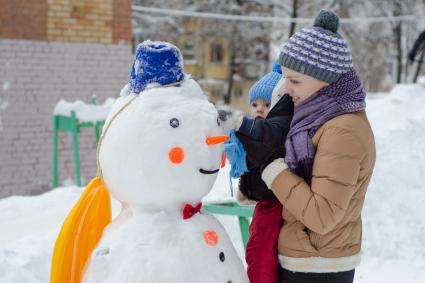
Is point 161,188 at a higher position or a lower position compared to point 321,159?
lower

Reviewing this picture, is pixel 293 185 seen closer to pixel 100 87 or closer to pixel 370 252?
pixel 370 252

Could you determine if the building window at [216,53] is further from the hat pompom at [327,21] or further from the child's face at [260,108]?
the hat pompom at [327,21]

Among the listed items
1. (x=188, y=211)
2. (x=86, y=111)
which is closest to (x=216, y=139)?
(x=188, y=211)

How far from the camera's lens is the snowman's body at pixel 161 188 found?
2102mm

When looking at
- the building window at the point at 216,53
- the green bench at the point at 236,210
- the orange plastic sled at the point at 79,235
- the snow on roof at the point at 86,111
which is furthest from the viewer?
the building window at the point at 216,53

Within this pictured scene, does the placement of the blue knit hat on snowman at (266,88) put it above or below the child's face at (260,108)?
above

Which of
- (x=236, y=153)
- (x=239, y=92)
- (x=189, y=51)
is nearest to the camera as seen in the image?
(x=236, y=153)

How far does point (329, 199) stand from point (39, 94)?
20.2 ft

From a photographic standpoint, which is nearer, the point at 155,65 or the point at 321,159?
the point at 321,159

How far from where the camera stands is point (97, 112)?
6789 millimetres

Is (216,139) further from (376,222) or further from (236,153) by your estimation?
(376,222)

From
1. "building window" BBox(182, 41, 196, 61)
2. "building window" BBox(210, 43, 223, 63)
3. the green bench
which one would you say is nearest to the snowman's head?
the green bench

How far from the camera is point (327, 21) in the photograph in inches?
81.7

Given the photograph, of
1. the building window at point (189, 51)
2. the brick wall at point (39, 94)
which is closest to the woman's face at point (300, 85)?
the brick wall at point (39, 94)
